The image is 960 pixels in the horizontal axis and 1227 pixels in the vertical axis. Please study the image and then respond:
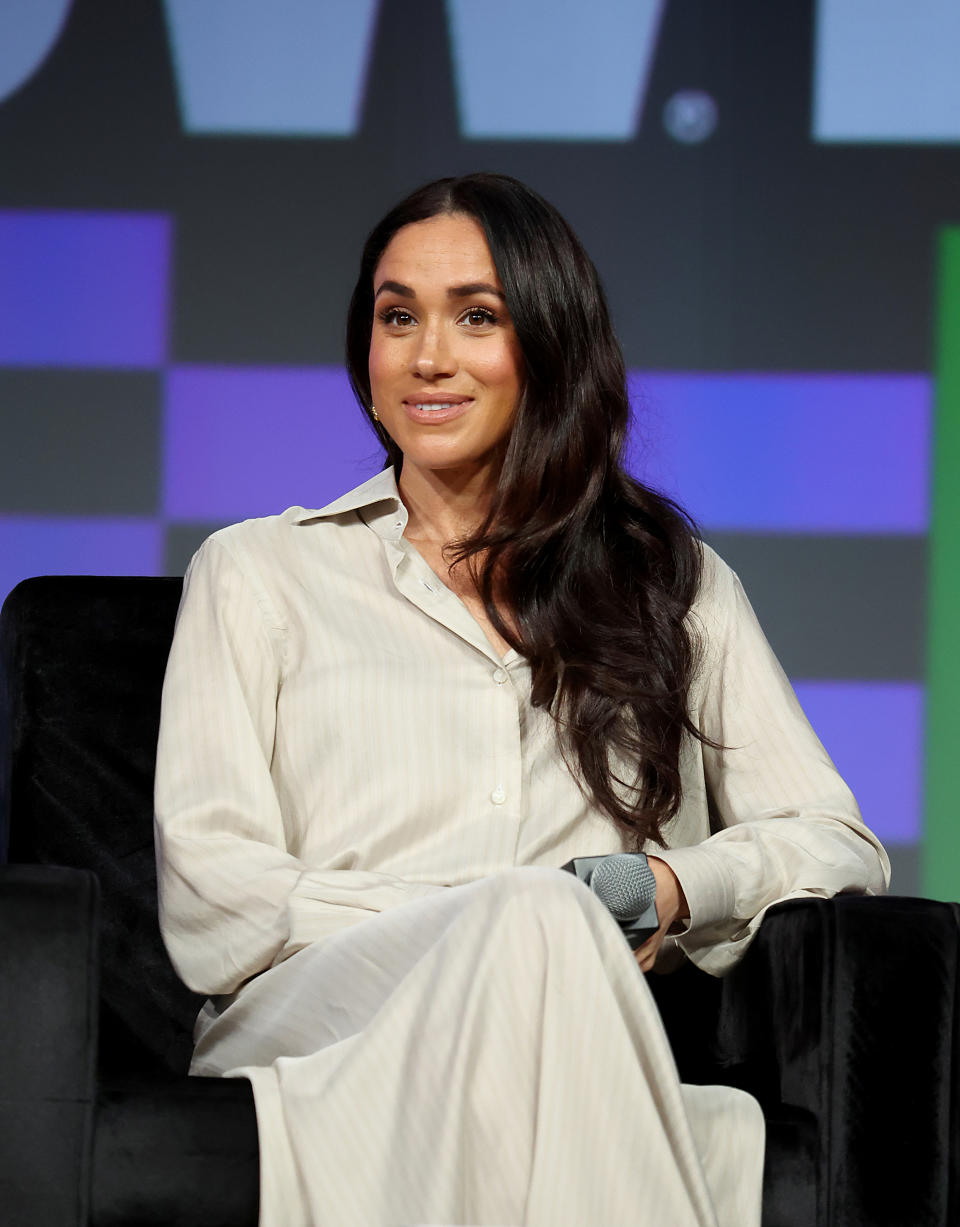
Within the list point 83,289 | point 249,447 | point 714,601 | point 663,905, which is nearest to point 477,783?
point 663,905

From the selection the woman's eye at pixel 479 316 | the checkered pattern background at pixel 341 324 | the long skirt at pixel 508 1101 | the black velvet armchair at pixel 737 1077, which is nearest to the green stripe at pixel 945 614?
the checkered pattern background at pixel 341 324

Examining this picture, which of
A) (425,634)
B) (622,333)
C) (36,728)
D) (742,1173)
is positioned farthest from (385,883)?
(622,333)

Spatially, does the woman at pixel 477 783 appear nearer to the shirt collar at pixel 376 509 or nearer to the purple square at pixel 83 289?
the shirt collar at pixel 376 509

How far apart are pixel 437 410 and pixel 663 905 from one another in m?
0.64

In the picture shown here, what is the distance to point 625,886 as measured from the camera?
165 cm

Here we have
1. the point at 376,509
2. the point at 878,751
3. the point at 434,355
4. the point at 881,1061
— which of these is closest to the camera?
the point at 881,1061

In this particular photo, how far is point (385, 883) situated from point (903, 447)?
1944 millimetres

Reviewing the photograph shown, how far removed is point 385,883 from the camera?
5.75 feet

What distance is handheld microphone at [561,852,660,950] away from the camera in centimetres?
164

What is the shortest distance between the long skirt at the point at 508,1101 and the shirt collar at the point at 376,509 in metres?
0.63

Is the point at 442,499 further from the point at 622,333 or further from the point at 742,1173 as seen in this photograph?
the point at 622,333

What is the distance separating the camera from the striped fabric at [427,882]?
1377 mm

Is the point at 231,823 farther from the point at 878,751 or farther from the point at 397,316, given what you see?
the point at 878,751

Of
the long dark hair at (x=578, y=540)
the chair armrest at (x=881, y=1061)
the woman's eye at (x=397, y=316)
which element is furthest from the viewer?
the woman's eye at (x=397, y=316)
